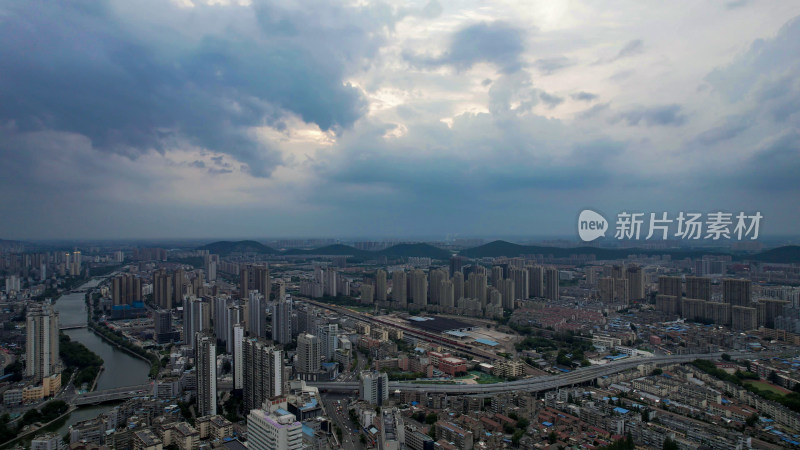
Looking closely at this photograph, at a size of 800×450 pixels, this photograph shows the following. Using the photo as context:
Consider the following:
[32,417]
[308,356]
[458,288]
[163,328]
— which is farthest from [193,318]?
[458,288]

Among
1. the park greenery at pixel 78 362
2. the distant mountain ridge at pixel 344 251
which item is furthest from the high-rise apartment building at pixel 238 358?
the distant mountain ridge at pixel 344 251

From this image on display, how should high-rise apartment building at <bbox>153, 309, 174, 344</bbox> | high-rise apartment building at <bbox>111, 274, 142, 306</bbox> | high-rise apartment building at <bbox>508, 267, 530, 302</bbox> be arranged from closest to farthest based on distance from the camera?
1. high-rise apartment building at <bbox>153, 309, 174, 344</bbox>
2. high-rise apartment building at <bbox>111, 274, 142, 306</bbox>
3. high-rise apartment building at <bbox>508, 267, 530, 302</bbox>

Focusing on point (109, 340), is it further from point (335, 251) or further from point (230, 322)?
point (335, 251)

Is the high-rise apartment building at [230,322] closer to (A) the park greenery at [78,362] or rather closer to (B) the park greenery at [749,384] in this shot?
(A) the park greenery at [78,362]

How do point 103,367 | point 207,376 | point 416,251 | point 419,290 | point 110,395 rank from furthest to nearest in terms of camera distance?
point 416,251
point 419,290
point 103,367
point 110,395
point 207,376

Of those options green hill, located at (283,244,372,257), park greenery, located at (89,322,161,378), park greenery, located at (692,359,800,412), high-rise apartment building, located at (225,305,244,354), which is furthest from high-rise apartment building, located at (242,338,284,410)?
green hill, located at (283,244,372,257)

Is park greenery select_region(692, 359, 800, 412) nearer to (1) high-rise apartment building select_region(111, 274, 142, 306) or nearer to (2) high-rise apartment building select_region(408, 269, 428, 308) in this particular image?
(2) high-rise apartment building select_region(408, 269, 428, 308)
